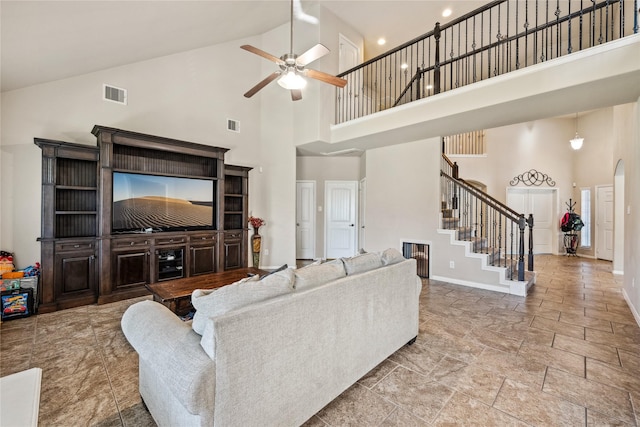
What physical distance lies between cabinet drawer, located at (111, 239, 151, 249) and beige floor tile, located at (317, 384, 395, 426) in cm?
351

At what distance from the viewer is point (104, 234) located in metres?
3.69

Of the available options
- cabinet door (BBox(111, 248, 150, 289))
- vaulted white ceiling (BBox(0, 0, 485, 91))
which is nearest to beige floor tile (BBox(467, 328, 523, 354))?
cabinet door (BBox(111, 248, 150, 289))

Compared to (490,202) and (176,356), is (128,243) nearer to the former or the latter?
(176,356)

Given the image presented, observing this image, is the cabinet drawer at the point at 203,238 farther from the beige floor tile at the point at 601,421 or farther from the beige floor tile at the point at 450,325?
the beige floor tile at the point at 601,421

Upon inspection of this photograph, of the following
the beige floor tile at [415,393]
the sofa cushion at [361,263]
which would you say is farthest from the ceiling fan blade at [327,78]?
the beige floor tile at [415,393]

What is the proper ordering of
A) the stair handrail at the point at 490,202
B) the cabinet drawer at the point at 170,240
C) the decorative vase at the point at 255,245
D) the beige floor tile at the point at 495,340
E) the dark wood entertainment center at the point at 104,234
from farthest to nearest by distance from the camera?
the decorative vase at the point at 255,245, the stair handrail at the point at 490,202, the cabinet drawer at the point at 170,240, the dark wood entertainment center at the point at 104,234, the beige floor tile at the point at 495,340

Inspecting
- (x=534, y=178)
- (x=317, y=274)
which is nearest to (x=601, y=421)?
(x=317, y=274)

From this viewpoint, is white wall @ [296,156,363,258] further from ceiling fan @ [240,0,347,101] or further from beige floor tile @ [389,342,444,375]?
beige floor tile @ [389,342,444,375]

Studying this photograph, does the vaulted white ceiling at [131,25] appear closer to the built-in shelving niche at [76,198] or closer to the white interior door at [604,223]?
the built-in shelving niche at [76,198]

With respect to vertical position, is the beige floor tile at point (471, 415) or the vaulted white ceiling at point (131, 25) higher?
the vaulted white ceiling at point (131, 25)

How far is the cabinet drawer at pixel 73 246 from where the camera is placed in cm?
345

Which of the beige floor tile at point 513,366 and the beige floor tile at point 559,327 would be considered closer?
the beige floor tile at point 513,366

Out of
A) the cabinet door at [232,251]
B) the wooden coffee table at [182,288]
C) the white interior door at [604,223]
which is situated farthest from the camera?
the white interior door at [604,223]

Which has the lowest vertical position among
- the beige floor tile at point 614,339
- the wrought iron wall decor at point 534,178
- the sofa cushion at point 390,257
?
the beige floor tile at point 614,339
